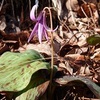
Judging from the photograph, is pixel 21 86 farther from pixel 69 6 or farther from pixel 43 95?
pixel 69 6

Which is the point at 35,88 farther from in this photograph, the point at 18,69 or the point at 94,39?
the point at 94,39

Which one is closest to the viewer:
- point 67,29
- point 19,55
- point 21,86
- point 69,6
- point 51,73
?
point 21,86

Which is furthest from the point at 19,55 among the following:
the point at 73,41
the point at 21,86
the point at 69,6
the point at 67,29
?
the point at 69,6

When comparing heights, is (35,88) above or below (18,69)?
below

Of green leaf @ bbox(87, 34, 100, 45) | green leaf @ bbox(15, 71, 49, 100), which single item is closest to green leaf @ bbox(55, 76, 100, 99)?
green leaf @ bbox(15, 71, 49, 100)

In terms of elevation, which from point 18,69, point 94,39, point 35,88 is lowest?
point 35,88

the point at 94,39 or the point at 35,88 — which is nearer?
the point at 35,88

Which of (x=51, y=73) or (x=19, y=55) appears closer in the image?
(x=51, y=73)

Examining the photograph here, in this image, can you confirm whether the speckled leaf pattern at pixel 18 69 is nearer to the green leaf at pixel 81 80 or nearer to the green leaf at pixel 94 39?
the green leaf at pixel 81 80

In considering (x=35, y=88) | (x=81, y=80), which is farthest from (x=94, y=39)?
(x=35, y=88)
